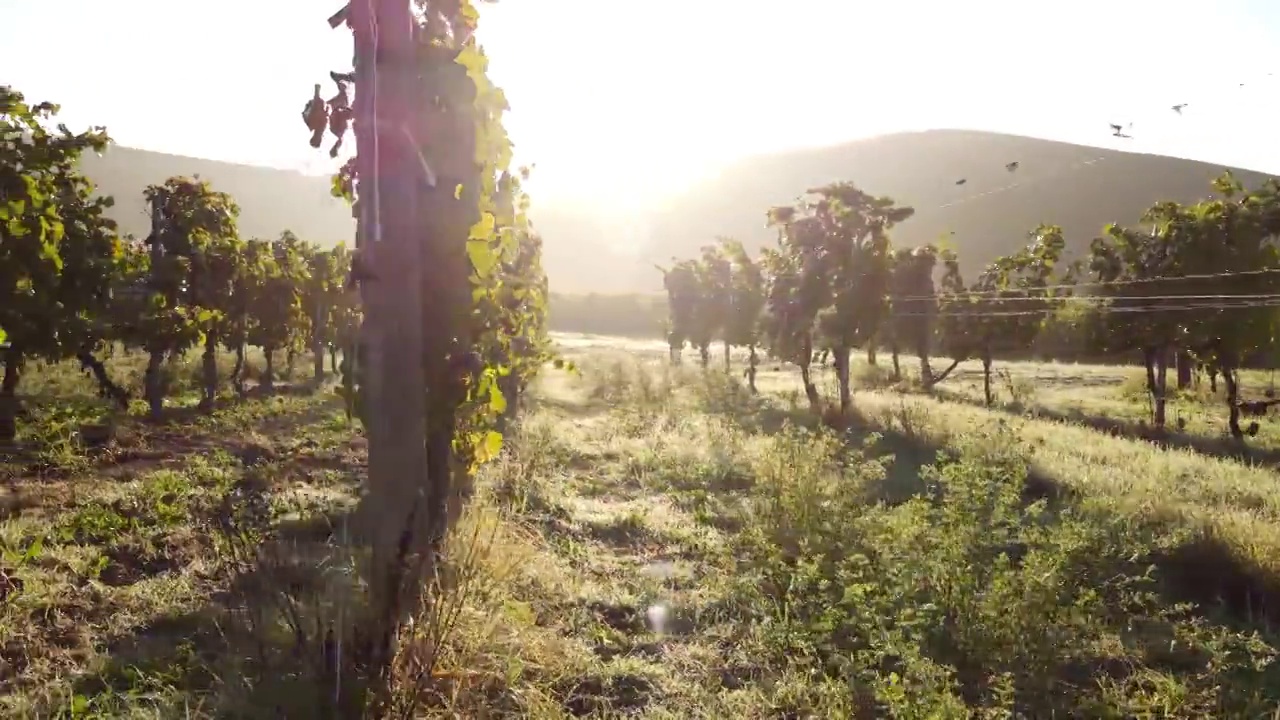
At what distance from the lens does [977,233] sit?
100 m

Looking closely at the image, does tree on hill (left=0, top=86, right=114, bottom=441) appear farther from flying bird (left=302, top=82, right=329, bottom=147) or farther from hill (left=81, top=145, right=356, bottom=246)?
hill (left=81, top=145, right=356, bottom=246)

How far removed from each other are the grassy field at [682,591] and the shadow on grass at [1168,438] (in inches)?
324

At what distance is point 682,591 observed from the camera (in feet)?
21.2

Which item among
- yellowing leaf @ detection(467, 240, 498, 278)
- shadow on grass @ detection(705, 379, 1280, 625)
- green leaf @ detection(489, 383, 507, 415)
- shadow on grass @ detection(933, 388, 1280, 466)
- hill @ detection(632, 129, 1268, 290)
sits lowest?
shadow on grass @ detection(933, 388, 1280, 466)

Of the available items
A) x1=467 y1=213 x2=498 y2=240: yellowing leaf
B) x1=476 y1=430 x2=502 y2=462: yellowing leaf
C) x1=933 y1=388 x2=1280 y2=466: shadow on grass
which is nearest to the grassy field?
x1=476 y1=430 x2=502 y2=462: yellowing leaf

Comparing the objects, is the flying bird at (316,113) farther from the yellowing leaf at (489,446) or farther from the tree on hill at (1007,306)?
the tree on hill at (1007,306)

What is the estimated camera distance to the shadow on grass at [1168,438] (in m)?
18.4

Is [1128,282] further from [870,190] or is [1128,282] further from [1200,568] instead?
[870,190]

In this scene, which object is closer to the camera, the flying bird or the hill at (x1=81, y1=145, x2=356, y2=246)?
the flying bird

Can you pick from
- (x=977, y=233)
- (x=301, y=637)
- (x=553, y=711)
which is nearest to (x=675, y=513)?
(x=553, y=711)

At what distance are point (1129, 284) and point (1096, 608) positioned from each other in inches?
785

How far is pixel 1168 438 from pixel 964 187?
103 m

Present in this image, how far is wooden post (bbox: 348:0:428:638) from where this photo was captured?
4301 millimetres

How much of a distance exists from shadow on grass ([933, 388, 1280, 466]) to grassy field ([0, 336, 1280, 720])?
27.0 feet
